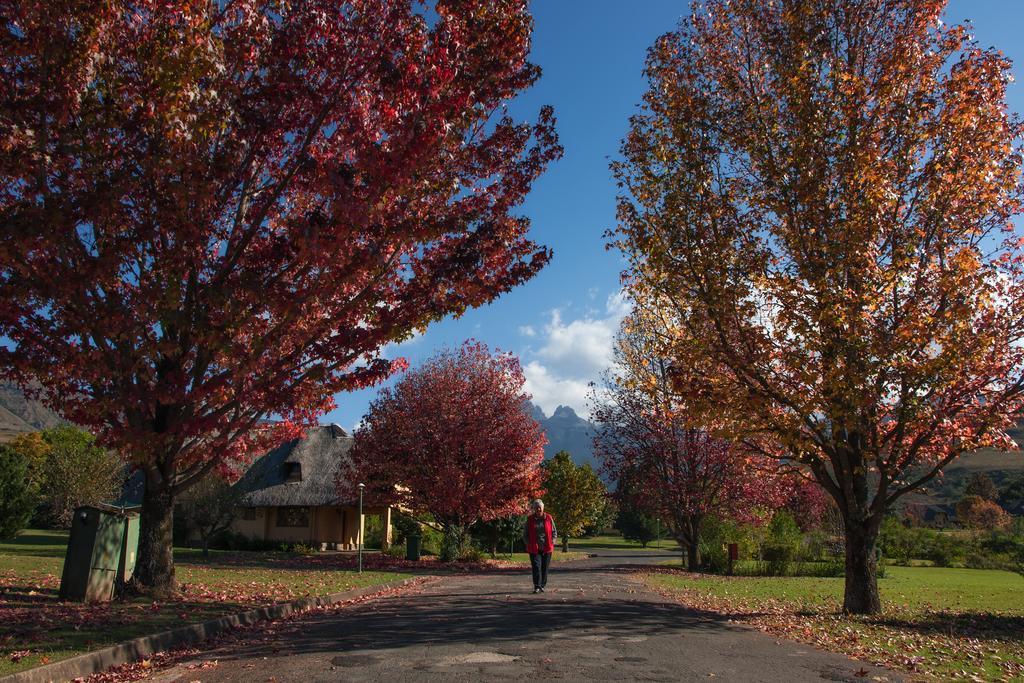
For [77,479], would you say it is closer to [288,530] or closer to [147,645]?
[288,530]

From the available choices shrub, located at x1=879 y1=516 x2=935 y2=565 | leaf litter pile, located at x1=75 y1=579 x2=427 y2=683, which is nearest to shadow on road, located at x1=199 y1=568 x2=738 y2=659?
leaf litter pile, located at x1=75 y1=579 x2=427 y2=683

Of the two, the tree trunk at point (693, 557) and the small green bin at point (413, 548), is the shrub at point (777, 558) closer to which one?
the tree trunk at point (693, 557)

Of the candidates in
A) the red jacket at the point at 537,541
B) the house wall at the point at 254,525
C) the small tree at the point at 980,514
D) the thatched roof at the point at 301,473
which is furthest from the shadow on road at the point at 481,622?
the small tree at the point at 980,514

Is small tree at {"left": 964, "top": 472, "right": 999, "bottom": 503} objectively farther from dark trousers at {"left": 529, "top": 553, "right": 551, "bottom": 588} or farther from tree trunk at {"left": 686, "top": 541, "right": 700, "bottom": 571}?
dark trousers at {"left": 529, "top": 553, "right": 551, "bottom": 588}

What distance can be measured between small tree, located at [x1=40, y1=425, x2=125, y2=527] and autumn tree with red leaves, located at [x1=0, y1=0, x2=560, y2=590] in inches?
1261

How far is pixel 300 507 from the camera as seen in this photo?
129ft

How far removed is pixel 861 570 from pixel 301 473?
109 feet

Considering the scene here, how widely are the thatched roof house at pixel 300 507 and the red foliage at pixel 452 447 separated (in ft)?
35.7

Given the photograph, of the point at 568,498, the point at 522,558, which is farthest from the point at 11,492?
the point at 568,498

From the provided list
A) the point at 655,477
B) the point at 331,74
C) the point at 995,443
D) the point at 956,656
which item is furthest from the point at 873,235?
the point at 655,477

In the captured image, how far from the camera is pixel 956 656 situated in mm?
8141

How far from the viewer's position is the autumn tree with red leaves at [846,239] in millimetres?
11445

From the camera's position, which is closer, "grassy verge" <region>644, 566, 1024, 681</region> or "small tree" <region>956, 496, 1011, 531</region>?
"grassy verge" <region>644, 566, 1024, 681</region>

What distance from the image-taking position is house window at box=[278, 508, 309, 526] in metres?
39.4
